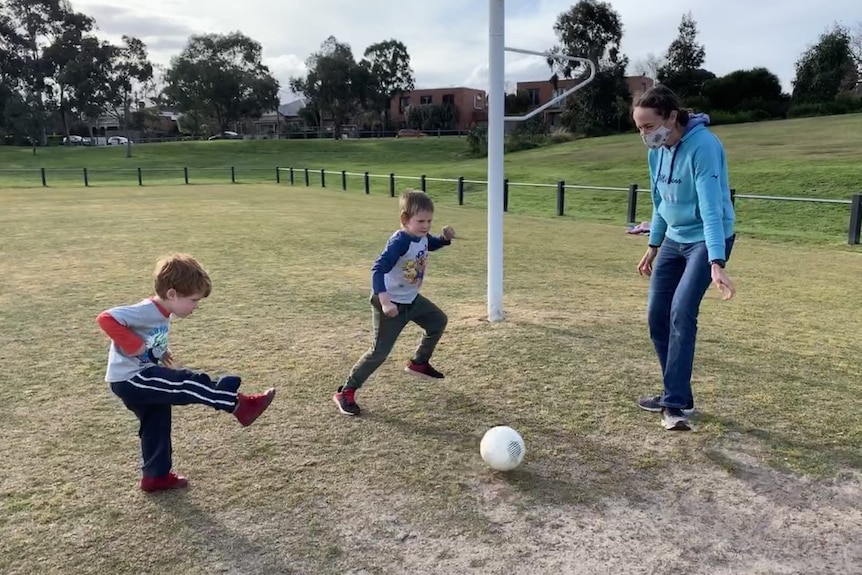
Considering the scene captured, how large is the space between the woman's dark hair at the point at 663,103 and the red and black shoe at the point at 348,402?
223 centimetres

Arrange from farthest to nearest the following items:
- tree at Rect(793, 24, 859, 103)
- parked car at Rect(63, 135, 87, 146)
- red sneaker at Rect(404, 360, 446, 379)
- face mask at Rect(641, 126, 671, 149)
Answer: parked car at Rect(63, 135, 87, 146) < tree at Rect(793, 24, 859, 103) < red sneaker at Rect(404, 360, 446, 379) < face mask at Rect(641, 126, 671, 149)

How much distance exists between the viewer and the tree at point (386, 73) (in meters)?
79.1

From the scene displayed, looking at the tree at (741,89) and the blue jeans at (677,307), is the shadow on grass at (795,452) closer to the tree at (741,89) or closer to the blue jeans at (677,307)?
the blue jeans at (677,307)

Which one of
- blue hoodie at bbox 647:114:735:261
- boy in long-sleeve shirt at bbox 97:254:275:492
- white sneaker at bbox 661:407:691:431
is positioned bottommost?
white sneaker at bbox 661:407:691:431

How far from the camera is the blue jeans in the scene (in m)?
3.57

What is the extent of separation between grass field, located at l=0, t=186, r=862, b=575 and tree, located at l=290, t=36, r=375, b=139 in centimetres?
7202

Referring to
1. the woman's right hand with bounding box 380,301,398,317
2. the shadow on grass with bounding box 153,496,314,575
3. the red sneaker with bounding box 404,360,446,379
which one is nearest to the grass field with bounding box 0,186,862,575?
the shadow on grass with bounding box 153,496,314,575

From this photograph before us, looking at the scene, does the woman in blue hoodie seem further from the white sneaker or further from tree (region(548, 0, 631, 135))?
tree (region(548, 0, 631, 135))

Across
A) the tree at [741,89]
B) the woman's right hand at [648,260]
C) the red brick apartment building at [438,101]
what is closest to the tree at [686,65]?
the tree at [741,89]

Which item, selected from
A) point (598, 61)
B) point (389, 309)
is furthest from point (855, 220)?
point (598, 61)

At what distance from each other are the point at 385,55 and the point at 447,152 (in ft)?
104

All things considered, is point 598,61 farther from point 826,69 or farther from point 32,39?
point 32,39

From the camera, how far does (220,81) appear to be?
7488cm

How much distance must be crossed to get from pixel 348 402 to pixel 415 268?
34.3 inches
